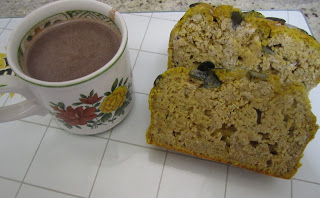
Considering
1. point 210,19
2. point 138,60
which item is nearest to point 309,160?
point 210,19

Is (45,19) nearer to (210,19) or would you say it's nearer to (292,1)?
(210,19)

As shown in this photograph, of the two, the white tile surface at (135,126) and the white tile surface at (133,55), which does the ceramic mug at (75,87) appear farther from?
the white tile surface at (133,55)

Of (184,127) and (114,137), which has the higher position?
(184,127)

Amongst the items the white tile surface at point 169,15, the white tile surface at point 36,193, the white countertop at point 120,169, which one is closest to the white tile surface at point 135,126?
the white countertop at point 120,169

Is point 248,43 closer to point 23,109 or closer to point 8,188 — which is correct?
point 23,109

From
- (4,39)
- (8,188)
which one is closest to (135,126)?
(8,188)

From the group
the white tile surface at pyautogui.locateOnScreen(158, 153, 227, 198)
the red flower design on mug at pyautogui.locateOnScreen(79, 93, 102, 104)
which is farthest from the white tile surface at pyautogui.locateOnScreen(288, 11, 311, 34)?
the red flower design on mug at pyautogui.locateOnScreen(79, 93, 102, 104)
